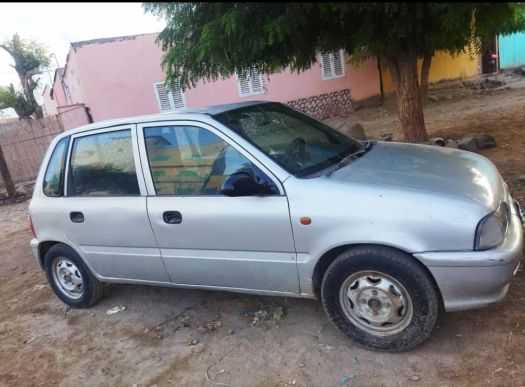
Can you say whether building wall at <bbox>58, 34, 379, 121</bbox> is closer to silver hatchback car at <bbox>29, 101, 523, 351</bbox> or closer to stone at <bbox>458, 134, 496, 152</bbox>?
stone at <bbox>458, 134, 496, 152</bbox>

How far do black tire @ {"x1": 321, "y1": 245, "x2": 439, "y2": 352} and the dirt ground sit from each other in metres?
0.12

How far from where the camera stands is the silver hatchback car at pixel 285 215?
2670mm

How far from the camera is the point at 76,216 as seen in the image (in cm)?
397

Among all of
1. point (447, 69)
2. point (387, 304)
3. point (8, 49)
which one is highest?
point (8, 49)

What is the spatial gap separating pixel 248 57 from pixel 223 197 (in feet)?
7.86

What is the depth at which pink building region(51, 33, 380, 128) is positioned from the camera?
15.7 meters

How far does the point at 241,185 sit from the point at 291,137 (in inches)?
30.2

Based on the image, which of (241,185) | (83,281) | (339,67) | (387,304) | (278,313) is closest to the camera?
(387,304)

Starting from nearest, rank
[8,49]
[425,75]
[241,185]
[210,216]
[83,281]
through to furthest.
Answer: [241,185] → [210,216] → [83,281] → [425,75] → [8,49]

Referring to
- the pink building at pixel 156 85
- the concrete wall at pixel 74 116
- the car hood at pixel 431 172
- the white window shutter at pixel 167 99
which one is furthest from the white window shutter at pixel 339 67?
the car hood at pixel 431 172

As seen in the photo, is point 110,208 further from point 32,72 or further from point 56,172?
point 32,72

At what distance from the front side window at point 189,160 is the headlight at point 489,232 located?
4.78ft

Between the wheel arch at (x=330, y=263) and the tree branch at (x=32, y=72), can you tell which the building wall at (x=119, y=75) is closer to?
A: the tree branch at (x=32, y=72)

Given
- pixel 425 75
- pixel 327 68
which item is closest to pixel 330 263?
pixel 425 75
